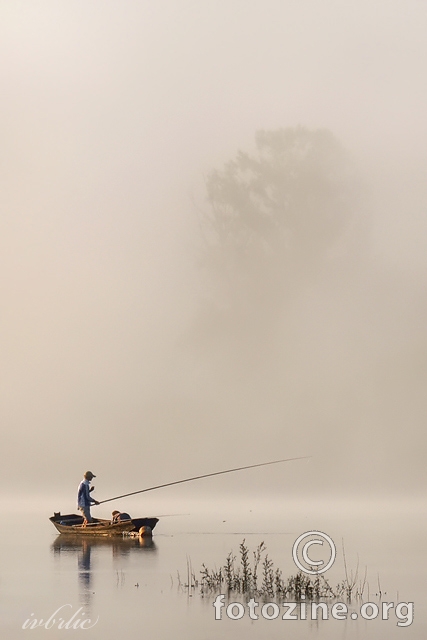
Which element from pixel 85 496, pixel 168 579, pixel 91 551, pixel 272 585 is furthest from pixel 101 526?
pixel 272 585

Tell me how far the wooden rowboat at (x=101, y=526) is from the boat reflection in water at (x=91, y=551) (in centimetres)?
14

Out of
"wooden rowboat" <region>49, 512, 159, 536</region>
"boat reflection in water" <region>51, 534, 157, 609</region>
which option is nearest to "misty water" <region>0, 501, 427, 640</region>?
"boat reflection in water" <region>51, 534, 157, 609</region>

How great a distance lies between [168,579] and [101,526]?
221 inches

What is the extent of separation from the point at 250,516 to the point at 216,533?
9614 mm

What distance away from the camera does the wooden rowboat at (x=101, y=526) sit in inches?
837

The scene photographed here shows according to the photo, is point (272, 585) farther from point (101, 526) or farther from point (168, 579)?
point (101, 526)

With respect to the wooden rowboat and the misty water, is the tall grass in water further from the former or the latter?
the wooden rowboat

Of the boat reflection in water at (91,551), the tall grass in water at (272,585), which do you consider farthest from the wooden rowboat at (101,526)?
the tall grass in water at (272,585)

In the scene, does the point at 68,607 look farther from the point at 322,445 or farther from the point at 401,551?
the point at 322,445

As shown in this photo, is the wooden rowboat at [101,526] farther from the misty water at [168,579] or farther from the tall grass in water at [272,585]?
the tall grass in water at [272,585]

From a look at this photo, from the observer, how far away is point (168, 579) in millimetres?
15852

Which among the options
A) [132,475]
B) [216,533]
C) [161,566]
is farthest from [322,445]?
[161,566]

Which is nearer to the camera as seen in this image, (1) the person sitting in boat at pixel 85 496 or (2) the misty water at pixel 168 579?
(2) the misty water at pixel 168 579

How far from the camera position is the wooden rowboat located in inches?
837
